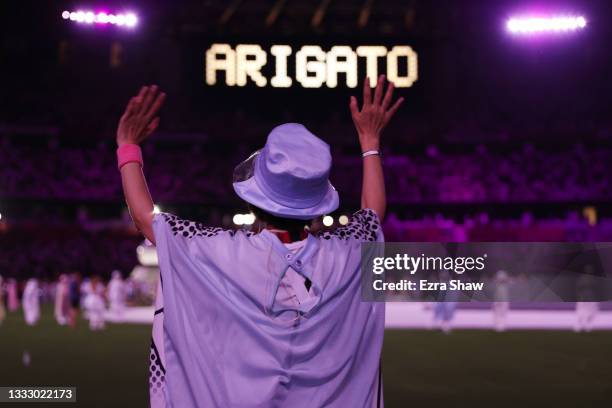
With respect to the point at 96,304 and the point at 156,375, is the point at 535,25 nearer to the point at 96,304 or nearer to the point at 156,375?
the point at 96,304

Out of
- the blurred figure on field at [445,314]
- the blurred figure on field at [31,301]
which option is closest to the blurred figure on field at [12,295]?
the blurred figure on field at [31,301]

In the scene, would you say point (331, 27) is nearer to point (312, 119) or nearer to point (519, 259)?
point (312, 119)

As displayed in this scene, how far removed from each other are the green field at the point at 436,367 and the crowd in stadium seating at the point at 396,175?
1988 cm

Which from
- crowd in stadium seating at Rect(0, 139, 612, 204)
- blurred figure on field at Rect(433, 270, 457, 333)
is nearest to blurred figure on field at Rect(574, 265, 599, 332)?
blurred figure on field at Rect(433, 270, 457, 333)

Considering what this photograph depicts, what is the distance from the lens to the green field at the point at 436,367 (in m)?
9.75

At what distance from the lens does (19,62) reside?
119ft

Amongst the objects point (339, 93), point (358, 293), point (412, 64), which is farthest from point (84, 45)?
point (358, 293)

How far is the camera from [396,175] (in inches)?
1571

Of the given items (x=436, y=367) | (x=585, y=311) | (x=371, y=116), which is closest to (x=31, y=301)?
(x=436, y=367)

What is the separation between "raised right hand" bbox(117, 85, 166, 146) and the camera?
2.29 metres

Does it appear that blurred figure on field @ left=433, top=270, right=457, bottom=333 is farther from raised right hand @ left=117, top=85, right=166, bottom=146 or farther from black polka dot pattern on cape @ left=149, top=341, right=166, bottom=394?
black polka dot pattern on cape @ left=149, top=341, right=166, bottom=394

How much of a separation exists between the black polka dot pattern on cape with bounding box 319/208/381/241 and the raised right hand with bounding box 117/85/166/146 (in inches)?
24.3

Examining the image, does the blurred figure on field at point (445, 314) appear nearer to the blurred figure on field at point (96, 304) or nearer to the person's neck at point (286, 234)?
the blurred figure on field at point (96, 304)
